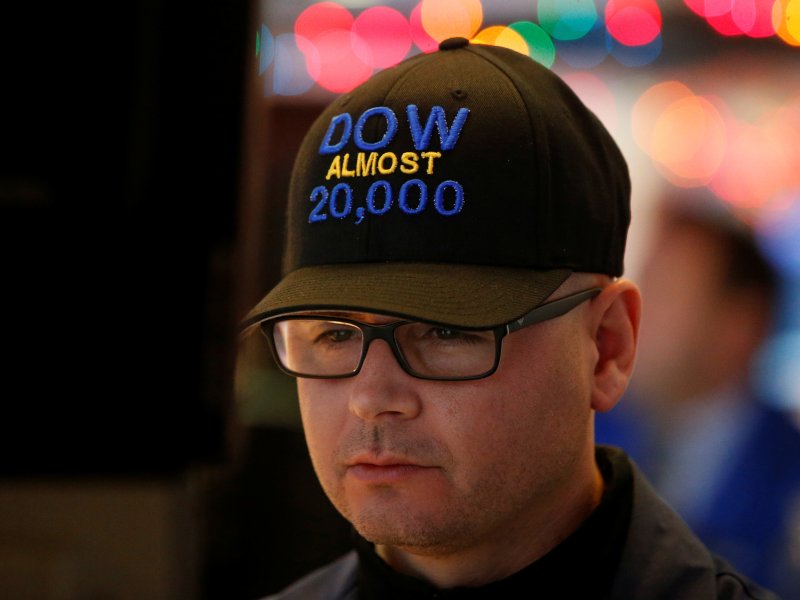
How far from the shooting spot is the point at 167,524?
2121 mm

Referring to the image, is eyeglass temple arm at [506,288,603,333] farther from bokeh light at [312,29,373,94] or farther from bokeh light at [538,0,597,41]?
bokeh light at [312,29,373,94]

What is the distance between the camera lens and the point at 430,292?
128 cm

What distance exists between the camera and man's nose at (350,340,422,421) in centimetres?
127

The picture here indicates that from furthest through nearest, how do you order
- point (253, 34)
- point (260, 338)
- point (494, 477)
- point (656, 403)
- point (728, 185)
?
point (728, 185), point (656, 403), point (260, 338), point (253, 34), point (494, 477)

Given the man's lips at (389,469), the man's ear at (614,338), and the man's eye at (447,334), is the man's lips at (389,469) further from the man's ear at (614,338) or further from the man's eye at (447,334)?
the man's ear at (614,338)

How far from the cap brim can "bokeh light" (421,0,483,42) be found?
226 cm

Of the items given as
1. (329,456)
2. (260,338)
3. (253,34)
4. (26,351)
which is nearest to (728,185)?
(260,338)

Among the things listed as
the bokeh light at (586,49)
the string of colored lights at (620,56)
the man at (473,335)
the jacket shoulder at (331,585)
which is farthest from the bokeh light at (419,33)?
the jacket shoulder at (331,585)

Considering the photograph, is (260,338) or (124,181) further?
(260,338)

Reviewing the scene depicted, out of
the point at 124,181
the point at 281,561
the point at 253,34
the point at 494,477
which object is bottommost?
the point at 281,561

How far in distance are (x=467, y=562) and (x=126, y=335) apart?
0.97 m

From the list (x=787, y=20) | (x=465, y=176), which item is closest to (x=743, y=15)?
(x=787, y=20)

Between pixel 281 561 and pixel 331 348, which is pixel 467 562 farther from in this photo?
pixel 281 561

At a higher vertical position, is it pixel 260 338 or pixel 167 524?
pixel 260 338
